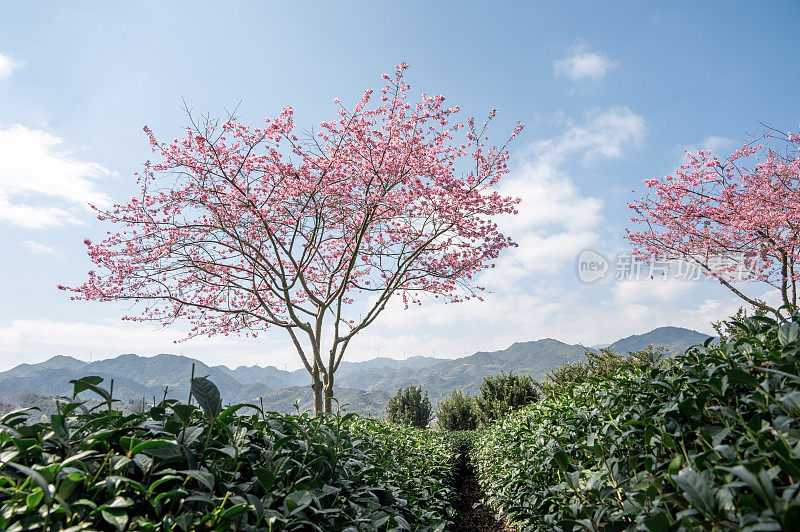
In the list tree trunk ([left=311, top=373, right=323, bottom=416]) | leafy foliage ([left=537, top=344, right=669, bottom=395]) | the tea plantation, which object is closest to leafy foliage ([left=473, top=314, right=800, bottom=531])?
the tea plantation

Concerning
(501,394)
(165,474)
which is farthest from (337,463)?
(501,394)

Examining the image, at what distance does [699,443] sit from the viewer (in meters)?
1.54

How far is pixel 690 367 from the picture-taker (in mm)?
1975

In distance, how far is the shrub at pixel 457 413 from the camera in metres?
18.7

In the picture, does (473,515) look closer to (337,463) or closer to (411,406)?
(337,463)

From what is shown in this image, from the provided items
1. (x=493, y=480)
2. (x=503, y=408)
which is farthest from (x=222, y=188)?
(x=503, y=408)

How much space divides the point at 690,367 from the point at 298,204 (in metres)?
8.65

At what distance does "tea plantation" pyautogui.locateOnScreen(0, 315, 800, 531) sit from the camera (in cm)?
117

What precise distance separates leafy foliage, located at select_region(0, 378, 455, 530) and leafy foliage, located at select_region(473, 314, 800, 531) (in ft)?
3.39

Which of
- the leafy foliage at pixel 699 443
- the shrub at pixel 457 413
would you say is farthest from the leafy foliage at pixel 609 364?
the shrub at pixel 457 413

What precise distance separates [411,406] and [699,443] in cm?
1898

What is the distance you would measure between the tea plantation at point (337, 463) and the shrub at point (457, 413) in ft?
57.0

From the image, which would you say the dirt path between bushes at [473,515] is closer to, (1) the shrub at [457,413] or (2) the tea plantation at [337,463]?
(2) the tea plantation at [337,463]

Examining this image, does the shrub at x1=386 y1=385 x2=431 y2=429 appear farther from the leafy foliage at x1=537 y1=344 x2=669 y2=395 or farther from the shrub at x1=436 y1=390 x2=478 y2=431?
the leafy foliage at x1=537 y1=344 x2=669 y2=395
